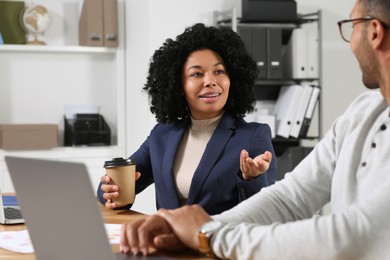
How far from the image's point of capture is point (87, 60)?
461 centimetres

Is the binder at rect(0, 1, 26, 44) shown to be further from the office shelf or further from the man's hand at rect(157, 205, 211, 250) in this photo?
the man's hand at rect(157, 205, 211, 250)

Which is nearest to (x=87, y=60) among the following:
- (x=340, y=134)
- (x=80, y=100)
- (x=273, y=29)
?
(x=80, y=100)

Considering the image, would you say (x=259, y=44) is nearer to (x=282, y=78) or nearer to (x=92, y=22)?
(x=282, y=78)

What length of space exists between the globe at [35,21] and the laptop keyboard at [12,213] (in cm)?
258

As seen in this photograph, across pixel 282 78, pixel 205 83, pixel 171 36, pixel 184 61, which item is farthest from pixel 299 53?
pixel 205 83

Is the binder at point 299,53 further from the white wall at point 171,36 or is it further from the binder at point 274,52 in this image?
the white wall at point 171,36

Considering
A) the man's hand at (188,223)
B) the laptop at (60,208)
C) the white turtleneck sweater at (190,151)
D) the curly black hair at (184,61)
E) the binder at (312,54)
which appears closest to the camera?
the laptop at (60,208)

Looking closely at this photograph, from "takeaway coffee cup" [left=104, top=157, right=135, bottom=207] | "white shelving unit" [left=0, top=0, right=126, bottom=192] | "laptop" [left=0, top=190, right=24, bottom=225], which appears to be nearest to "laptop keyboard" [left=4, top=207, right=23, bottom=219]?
"laptop" [left=0, top=190, right=24, bottom=225]

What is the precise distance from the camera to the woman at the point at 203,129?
2059 millimetres

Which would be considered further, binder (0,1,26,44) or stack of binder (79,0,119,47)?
binder (0,1,26,44)

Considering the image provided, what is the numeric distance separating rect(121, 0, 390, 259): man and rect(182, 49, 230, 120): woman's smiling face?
2.54ft

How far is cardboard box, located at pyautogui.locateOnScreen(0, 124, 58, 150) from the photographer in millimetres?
4117

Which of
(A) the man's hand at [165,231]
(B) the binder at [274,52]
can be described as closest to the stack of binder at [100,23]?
(B) the binder at [274,52]

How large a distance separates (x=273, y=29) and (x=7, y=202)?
2.59 meters
